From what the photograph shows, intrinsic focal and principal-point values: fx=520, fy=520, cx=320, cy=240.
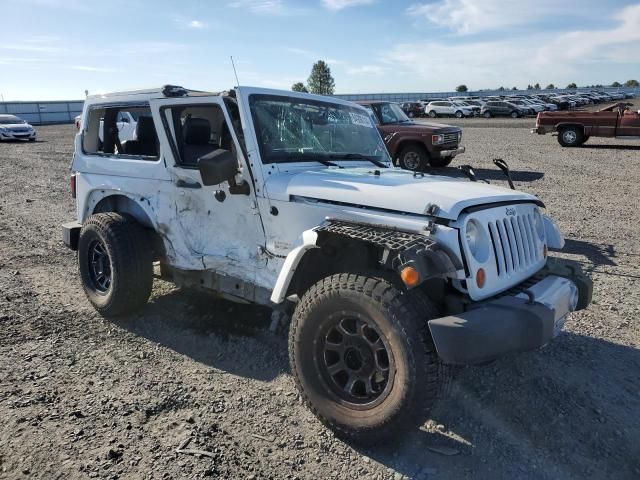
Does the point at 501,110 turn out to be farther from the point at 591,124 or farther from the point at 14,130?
the point at 14,130

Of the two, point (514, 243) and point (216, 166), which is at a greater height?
point (216, 166)

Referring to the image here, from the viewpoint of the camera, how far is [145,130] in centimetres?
461

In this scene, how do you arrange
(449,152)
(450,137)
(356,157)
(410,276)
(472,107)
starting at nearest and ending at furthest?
(410,276)
(356,157)
(449,152)
(450,137)
(472,107)

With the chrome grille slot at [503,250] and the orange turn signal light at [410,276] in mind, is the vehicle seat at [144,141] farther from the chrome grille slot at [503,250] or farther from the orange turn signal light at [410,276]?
the chrome grille slot at [503,250]

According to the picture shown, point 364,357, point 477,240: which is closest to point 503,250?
point 477,240

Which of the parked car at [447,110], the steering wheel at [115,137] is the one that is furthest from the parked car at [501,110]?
the steering wheel at [115,137]

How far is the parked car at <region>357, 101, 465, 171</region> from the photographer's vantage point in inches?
495

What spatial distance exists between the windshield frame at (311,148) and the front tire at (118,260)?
1521 mm

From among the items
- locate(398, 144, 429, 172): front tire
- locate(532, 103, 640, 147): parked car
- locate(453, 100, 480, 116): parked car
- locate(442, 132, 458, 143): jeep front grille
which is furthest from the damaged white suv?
locate(453, 100, 480, 116): parked car

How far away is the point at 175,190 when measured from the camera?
13.9 ft

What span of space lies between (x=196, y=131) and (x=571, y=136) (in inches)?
684

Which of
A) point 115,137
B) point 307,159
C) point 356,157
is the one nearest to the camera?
point 307,159

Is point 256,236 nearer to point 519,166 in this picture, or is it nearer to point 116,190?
point 116,190

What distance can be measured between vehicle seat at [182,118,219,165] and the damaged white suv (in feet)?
0.04
